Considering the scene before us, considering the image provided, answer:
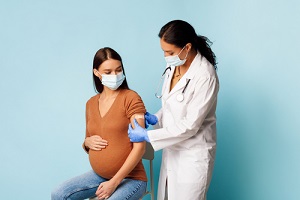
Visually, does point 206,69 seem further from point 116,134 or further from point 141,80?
point 141,80

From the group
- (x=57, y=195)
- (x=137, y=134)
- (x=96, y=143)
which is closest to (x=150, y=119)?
(x=137, y=134)

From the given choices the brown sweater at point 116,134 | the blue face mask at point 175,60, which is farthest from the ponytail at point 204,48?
the brown sweater at point 116,134

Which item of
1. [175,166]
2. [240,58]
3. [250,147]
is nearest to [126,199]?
[175,166]

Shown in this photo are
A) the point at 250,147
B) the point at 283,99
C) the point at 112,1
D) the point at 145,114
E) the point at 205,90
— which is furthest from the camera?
the point at 112,1

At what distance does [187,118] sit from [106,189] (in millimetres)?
450

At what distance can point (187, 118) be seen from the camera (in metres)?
2.01

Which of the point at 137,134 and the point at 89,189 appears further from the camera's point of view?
the point at 89,189

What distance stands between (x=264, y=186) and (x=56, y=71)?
145 centimetres

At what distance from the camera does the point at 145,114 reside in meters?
2.16

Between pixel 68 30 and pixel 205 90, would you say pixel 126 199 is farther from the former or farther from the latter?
pixel 68 30

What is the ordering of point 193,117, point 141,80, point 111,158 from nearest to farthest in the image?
point 193,117
point 111,158
point 141,80

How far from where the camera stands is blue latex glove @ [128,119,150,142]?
6.67 ft

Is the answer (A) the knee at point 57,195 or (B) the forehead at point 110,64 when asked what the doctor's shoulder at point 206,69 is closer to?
(B) the forehead at point 110,64

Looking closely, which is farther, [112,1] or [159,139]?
[112,1]
